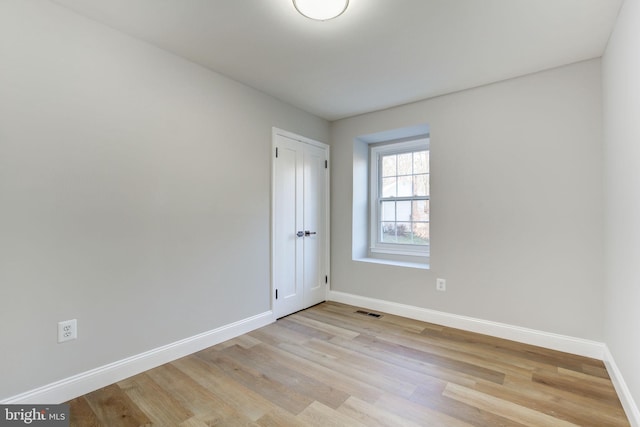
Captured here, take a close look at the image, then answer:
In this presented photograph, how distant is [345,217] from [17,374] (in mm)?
3229

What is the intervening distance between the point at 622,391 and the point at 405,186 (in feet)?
8.83

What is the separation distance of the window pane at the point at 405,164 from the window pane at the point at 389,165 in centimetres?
8

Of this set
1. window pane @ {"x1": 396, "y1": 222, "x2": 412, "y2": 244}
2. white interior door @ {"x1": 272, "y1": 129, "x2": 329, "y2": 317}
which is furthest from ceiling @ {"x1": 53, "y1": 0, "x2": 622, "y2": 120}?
window pane @ {"x1": 396, "y1": 222, "x2": 412, "y2": 244}

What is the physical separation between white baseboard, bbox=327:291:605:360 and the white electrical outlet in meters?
2.85

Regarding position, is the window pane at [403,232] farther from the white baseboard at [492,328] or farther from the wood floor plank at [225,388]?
the wood floor plank at [225,388]

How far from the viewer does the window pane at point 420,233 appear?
12.4 feet

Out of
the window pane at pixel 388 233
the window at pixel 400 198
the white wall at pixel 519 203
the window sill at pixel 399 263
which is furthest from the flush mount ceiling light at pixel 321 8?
the window pane at pixel 388 233

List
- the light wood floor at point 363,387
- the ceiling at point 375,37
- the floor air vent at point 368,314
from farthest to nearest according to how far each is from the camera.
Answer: the floor air vent at point 368,314 < the ceiling at point 375,37 < the light wood floor at point 363,387

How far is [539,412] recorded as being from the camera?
1.79 metres

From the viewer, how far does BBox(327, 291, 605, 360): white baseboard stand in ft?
8.24

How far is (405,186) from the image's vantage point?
13.2 feet

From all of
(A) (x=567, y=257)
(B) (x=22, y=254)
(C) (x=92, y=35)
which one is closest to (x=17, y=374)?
(B) (x=22, y=254)

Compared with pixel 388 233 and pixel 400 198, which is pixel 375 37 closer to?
pixel 400 198

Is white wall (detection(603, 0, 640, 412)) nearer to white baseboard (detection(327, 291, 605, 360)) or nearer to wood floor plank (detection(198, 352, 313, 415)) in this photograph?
white baseboard (detection(327, 291, 605, 360))
